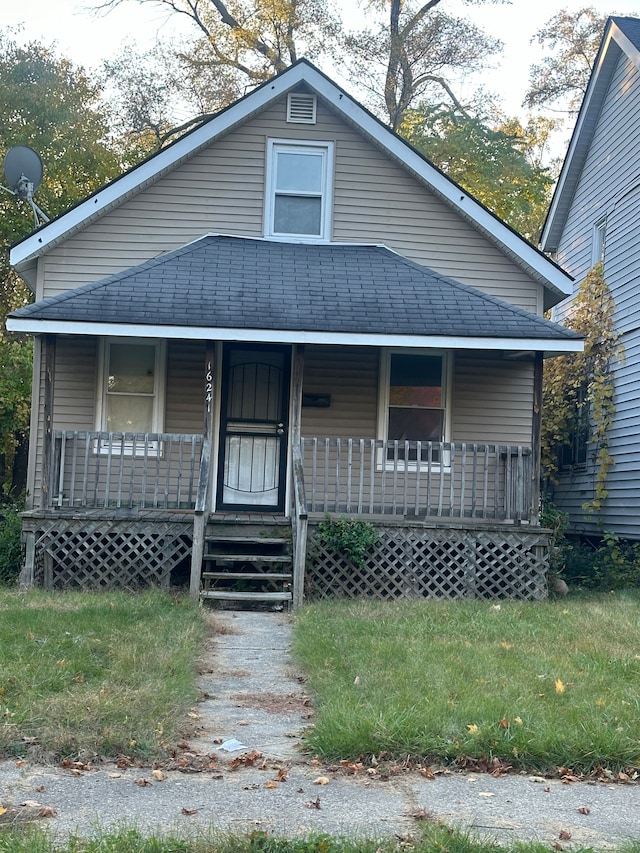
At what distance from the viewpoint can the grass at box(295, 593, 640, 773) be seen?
17.7ft

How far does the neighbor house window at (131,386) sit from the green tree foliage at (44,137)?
34.1 ft

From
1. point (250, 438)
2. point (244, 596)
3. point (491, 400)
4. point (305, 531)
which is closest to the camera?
point (244, 596)

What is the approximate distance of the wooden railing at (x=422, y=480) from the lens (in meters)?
11.9

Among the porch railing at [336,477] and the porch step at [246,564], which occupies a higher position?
the porch railing at [336,477]

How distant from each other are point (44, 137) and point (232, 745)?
21839 millimetres

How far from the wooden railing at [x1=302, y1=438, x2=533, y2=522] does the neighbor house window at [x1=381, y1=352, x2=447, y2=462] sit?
0.30 m

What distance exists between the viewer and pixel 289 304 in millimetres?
12281

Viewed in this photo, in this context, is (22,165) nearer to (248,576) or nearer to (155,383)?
(155,383)

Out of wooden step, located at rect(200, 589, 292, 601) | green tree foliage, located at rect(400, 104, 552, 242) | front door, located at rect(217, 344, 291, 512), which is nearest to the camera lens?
wooden step, located at rect(200, 589, 292, 601)

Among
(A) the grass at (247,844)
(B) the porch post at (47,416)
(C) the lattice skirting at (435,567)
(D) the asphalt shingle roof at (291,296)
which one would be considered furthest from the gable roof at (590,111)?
(A) the grass at (247,844)

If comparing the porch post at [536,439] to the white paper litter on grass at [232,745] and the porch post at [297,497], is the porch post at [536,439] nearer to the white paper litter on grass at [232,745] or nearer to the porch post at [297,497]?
the porch post at [297,497]

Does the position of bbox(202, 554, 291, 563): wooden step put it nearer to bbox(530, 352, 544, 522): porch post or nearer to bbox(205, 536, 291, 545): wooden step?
bbox(205, 536, 291, 545): wooden step

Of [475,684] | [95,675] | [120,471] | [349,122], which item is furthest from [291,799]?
[349,122]

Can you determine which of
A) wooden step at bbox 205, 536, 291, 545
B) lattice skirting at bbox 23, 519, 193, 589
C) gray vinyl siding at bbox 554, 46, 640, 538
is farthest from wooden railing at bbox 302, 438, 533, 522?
gray vinyl siding at bbox 554, 46, 640, 538
